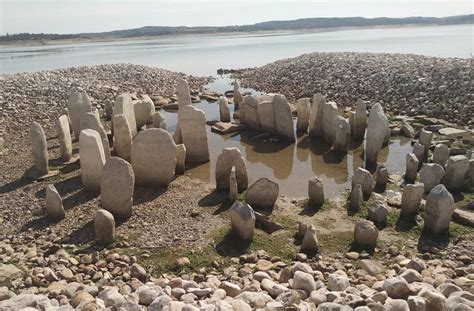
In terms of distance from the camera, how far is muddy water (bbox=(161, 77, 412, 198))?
10.2 m

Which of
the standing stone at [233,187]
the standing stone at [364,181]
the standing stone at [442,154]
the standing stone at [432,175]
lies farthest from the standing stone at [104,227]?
the standing stone at [442,154]

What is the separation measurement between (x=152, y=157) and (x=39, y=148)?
2.99 metres

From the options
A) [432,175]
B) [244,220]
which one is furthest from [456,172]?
[244,220]

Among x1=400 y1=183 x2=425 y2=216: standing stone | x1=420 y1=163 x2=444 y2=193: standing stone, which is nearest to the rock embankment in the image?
x1=420 y1=163 x2=444 y2=193: standing stone

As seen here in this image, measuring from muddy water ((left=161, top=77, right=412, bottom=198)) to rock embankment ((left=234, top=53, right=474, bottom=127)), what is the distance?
10.5 feet

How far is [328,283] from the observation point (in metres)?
5.55

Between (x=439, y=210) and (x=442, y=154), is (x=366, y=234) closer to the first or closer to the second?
(x=439, y=210)

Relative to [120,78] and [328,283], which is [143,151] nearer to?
[328,283]

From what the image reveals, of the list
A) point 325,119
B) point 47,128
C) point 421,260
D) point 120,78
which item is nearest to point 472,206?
point 421,260

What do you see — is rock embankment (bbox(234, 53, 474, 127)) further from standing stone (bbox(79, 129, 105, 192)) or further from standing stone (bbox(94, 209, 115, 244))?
standing stone (bbox(94, 209, 115, 244))

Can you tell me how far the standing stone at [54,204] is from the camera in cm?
785

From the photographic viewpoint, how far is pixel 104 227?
7031mm

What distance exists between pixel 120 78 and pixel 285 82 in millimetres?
9100

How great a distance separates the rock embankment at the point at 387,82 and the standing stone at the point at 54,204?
12.3m
